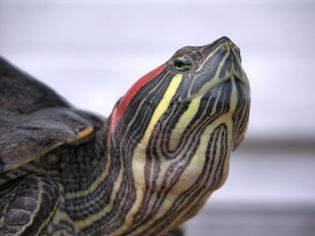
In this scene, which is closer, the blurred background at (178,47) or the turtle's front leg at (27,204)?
the turtle's front leg at (27,204)

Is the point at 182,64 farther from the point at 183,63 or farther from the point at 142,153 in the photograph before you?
the point at 142,153

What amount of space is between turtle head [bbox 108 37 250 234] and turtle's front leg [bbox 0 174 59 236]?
0.15 m

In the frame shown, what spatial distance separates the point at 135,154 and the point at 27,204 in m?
0.21

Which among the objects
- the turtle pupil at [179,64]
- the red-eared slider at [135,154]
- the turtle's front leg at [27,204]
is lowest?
the turtle's front leg at [27,204]

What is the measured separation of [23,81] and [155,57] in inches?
92.4

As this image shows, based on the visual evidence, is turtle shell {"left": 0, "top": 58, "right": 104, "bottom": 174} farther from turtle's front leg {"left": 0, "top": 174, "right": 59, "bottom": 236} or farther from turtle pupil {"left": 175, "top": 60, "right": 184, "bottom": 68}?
turtle pupil {"left": 175, "top": 60, "right": 184, "bottom": 68}

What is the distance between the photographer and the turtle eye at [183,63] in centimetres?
97

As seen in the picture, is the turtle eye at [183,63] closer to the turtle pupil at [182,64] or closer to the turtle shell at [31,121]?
the turtle pupil at [182,64]

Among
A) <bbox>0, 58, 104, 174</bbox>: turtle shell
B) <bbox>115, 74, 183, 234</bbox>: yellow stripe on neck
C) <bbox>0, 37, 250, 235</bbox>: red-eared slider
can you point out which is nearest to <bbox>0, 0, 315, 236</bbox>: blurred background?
<bbox>0, 58, 104, 174</bbox>: turtle shell

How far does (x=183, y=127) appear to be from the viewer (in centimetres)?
96

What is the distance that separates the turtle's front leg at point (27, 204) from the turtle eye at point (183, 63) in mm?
340

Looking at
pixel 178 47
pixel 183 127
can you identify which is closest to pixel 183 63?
pixel 183 127

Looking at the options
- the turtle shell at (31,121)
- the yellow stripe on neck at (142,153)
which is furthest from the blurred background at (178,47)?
the yellow stripe on neck at (142,153)

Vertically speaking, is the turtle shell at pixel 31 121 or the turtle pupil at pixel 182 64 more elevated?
the turtle pupil at pixel 182 64
